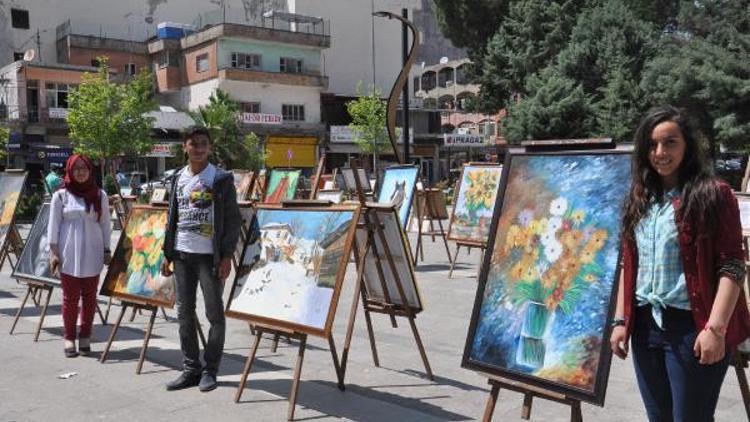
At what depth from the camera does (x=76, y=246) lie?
22.4ft

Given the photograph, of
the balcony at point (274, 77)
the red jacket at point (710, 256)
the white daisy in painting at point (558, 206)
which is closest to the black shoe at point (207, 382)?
the white daisy in painting at point (558, 206)

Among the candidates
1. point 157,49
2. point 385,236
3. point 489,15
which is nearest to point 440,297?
point 385,236

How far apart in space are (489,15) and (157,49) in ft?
72.9

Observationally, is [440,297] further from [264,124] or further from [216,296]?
[264,124]

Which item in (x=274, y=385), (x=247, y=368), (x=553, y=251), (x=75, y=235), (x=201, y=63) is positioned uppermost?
(x=201, y=63)

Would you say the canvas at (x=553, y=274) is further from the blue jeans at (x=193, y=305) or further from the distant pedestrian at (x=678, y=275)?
the blue jeans at (x=193, y=305)

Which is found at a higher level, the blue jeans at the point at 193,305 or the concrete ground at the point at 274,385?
the blue jeans at the point at 193,305

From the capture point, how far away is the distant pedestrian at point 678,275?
291 centimetres

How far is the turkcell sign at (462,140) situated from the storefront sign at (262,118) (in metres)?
12.9

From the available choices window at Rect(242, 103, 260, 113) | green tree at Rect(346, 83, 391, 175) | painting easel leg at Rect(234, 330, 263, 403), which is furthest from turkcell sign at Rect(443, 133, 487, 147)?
painting easel leg at Rect(234, 330, 263, 403)

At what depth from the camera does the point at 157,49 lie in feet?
161

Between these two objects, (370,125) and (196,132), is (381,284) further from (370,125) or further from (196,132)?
(370,125)

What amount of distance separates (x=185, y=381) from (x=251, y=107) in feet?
143

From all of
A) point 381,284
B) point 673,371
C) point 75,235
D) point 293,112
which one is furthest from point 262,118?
point 673,371
